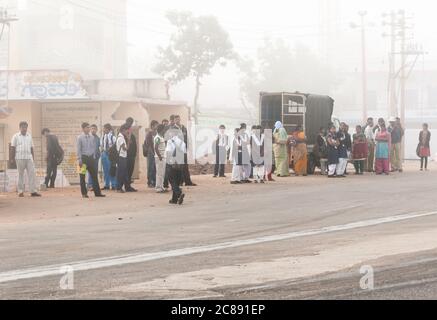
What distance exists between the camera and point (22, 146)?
22203mm

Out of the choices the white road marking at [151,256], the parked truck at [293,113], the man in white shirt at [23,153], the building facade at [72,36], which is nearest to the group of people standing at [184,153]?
the man in white shirt at [23,153]

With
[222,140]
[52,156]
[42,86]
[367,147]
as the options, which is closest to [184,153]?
[52,156]

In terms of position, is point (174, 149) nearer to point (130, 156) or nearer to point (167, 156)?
point (167, 156)

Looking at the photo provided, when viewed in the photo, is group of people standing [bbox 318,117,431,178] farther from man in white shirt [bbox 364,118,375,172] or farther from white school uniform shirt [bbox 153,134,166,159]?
white school uniform shirt [bbox 153,134,166,159]

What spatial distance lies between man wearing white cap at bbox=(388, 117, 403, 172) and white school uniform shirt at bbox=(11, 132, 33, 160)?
1432cm

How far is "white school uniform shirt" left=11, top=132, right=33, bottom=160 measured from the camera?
72.5ft

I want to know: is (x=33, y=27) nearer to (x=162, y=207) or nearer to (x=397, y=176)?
(x=397, y=176)

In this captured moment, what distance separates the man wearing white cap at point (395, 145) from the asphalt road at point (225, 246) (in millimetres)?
9730

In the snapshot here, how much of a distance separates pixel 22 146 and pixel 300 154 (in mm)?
10969

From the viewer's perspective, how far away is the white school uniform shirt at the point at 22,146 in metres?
22.1

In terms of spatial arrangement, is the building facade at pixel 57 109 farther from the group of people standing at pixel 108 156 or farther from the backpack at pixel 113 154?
the backpack at pixel 113 154

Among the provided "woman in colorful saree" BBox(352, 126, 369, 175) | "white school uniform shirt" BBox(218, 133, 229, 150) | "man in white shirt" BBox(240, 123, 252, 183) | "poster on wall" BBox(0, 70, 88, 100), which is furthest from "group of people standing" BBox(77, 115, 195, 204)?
"woman in colorful saree" BBox(352, 126, 369, 175)

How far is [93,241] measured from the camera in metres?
13.2

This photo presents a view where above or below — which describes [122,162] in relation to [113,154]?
below
